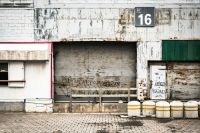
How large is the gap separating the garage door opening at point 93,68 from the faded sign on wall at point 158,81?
3.87 ft

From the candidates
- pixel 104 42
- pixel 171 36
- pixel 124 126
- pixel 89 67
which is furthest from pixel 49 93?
pixel 171 36

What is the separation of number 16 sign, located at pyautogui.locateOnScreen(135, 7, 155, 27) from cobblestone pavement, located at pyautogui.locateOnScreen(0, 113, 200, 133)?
5774 millimetres

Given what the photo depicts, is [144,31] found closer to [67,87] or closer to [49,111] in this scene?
[67,87]

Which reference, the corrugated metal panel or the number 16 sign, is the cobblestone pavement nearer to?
the corrugated metal panel

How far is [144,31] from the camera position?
20.9 meters

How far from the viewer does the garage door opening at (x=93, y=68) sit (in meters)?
21.7

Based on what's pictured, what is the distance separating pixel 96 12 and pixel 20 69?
5630 mm

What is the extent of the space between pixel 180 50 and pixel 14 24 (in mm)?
10046

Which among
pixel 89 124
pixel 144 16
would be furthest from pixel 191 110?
pixel 144 16

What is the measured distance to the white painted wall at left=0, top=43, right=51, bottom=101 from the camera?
2070 cm

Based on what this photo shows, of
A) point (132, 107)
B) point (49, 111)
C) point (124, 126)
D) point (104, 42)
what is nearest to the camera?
point (124, 126)

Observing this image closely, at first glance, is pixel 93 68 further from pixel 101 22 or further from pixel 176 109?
pixel 176 109

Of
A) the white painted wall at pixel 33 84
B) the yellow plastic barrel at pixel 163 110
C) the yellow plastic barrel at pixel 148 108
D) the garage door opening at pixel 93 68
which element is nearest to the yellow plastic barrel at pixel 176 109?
the yellow plastic barrel at pixel 163 110

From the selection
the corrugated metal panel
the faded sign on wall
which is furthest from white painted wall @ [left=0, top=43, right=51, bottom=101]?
the corrugated metal panel
